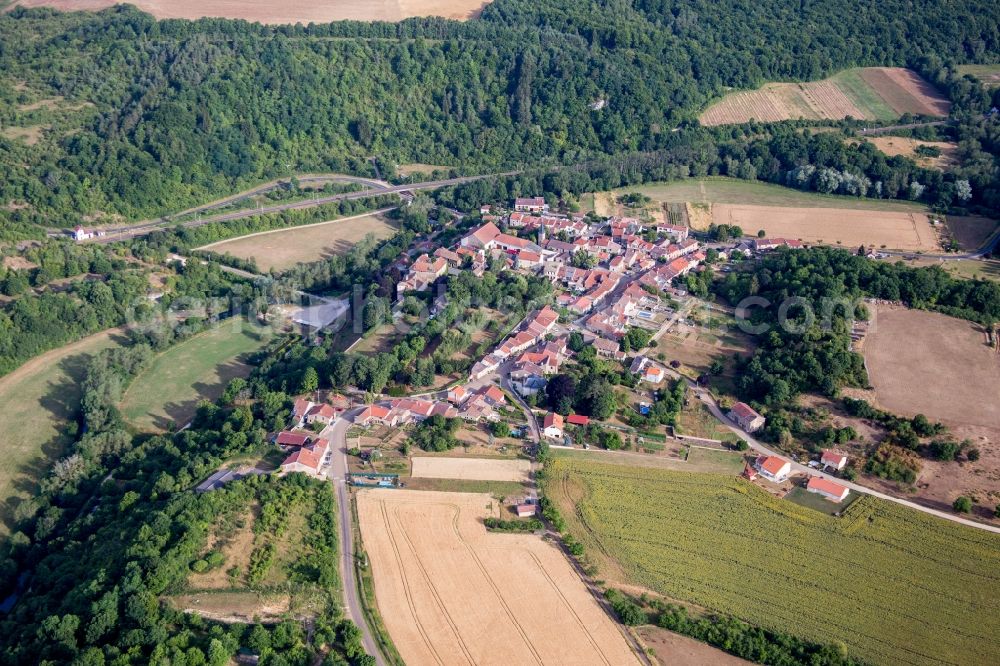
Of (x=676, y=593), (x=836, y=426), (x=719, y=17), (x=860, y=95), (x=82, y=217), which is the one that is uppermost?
(x=719, y=17)

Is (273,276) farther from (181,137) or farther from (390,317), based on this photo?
(181,137)

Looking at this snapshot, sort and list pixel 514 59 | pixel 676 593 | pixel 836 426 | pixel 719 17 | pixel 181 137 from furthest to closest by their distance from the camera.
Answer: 1. pixel 719 17
2. pixel 514 59
3. pixel 181 137
4. pixel 836 426
5. pixel 676 593

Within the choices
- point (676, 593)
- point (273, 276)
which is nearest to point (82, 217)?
point (273, 276)

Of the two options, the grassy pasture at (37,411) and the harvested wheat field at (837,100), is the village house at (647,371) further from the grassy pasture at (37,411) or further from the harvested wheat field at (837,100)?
the harvested wheat field at (837,100)

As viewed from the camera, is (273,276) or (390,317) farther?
(273,276)

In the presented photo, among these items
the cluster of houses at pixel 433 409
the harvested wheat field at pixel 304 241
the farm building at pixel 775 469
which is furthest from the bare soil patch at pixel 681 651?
the harvested wheat field at pixel 304 241
